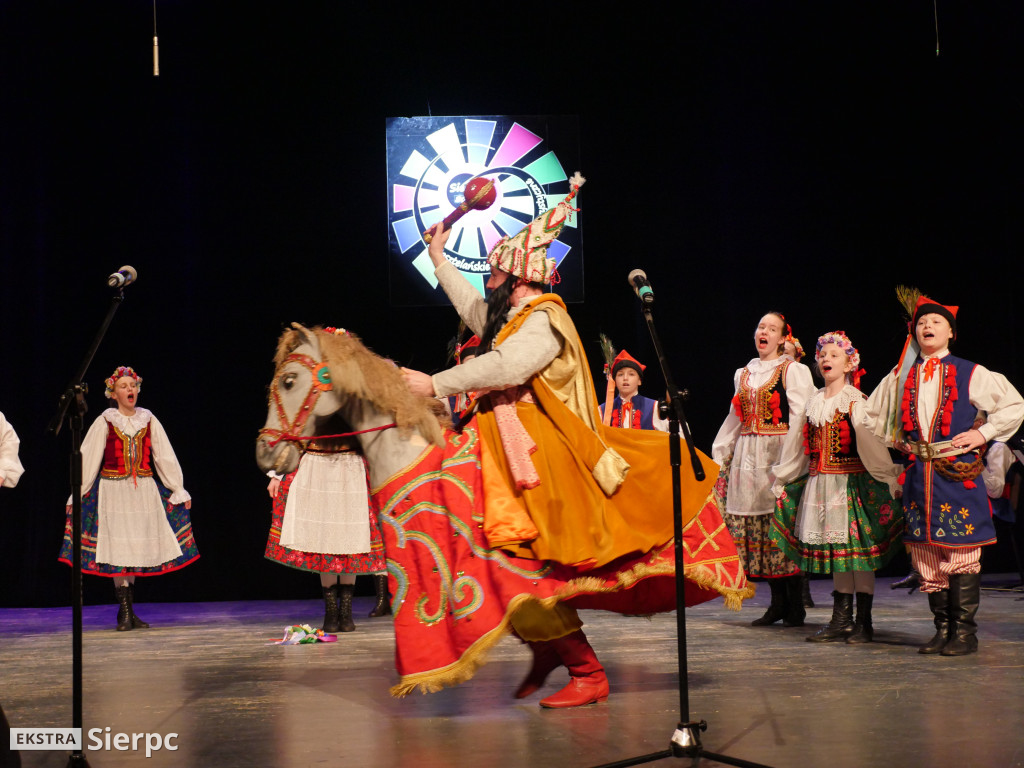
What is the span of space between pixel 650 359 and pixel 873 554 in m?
3.21

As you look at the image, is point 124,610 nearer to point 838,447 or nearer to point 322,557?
point 322,557

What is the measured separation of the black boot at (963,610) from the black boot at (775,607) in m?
1.16

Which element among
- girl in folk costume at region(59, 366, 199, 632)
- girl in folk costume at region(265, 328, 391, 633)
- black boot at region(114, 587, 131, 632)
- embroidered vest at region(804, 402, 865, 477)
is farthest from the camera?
A: girl in folk costume at region(59, 366, 199, 632)

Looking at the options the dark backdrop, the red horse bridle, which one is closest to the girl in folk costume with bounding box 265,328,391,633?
the dark backdrop

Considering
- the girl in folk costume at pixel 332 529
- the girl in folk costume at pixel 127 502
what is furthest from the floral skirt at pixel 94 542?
the girl in folk costume at pixel 332 529

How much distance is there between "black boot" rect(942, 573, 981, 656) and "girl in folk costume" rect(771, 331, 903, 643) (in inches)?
15.0

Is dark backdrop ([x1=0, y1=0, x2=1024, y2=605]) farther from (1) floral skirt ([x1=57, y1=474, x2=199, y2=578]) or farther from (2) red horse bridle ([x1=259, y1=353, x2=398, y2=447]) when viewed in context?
(2) red horse bridle ([x1=259, y1=353, x2=398, y2=447])

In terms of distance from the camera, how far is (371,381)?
3008mm

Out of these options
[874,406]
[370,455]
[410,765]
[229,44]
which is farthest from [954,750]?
[229,44]

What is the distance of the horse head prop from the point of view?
9.70 feet

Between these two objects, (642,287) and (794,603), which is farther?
(794,603)

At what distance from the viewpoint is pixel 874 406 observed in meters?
4.68

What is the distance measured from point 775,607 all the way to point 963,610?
4.08 feet

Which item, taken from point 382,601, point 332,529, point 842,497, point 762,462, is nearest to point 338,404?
point 332,529
